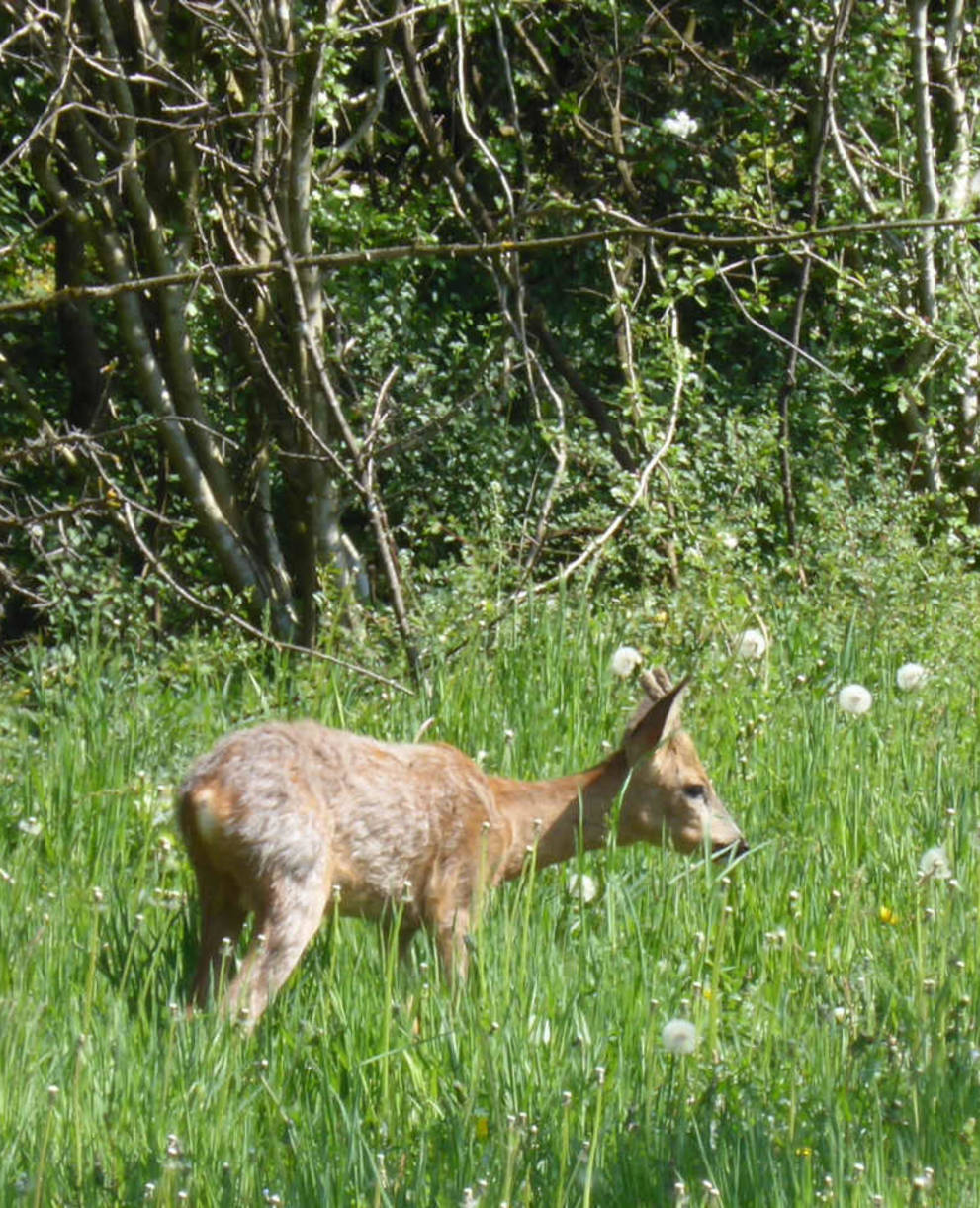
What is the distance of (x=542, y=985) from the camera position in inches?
191

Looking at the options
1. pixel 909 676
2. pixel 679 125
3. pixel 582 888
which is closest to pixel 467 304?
pixel 679 125

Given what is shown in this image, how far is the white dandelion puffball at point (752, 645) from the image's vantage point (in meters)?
8.24

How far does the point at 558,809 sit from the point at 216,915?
131cm

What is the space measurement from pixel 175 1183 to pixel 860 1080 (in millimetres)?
1577

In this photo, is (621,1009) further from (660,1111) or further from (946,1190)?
(946,1190)

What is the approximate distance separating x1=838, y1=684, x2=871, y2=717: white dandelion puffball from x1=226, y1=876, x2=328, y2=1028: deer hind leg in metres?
2.67

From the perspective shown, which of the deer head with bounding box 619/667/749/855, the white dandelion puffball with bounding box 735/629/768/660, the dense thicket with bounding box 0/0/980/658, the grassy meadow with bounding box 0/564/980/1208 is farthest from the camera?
the dense thicket with bounding box 0/0/980/658

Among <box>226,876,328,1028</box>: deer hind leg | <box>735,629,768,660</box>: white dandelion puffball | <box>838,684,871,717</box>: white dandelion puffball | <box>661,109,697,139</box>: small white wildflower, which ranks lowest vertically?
<box>735,629,768,660</box>: white dandelion puffball

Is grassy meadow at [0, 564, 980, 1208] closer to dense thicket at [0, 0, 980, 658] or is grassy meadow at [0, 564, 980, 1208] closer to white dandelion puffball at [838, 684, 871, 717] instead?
white dandelion puffball at [838, 684, 871, 717]

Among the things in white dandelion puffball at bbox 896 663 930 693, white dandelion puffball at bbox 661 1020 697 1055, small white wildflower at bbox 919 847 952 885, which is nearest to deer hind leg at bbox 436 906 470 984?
small white wildflower at bbox 919 847 952 885

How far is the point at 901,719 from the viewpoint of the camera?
25.2 ft

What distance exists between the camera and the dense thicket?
9766 millimetres

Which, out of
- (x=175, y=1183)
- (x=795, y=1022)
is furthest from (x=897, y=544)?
(x=175, y=1183)

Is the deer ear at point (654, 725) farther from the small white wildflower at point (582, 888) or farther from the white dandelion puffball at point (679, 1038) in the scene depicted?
the white dandelion puffball at point (679, 1038)
